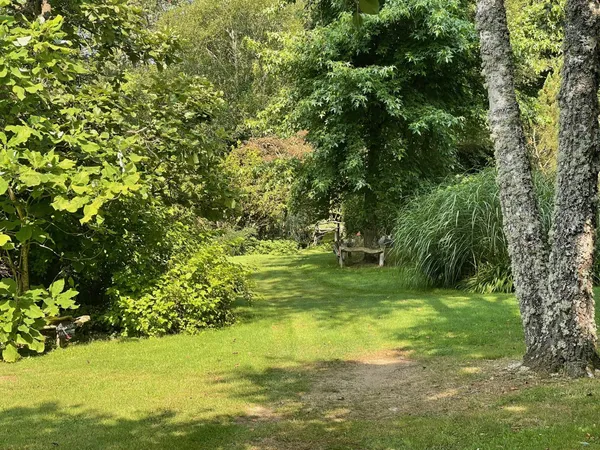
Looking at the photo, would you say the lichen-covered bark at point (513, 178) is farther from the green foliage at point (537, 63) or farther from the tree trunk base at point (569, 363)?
the green foliage at point (537, 63)

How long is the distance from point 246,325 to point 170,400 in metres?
4.06

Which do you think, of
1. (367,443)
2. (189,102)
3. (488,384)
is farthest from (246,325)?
(367,443)

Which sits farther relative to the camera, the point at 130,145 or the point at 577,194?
the point at 130,145

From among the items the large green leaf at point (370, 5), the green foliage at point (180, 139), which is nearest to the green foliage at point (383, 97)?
the green foliage at point (180, 139)

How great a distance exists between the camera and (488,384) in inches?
220

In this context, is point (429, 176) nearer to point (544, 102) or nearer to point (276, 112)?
point (276, 112)

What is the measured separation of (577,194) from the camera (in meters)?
5.27

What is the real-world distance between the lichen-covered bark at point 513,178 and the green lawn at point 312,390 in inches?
29.4

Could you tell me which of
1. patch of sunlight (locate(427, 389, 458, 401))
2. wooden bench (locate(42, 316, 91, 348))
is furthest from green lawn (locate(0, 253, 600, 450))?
wooden bench (locate(42, 316, 91, 348))

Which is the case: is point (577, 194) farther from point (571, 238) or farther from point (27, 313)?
point (27, 313)

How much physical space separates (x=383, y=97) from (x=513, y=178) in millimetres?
9503

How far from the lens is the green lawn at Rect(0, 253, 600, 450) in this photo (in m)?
4.47

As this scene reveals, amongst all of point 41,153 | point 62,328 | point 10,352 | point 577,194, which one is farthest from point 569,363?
point 62,328

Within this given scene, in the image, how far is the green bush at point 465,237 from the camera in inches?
465
